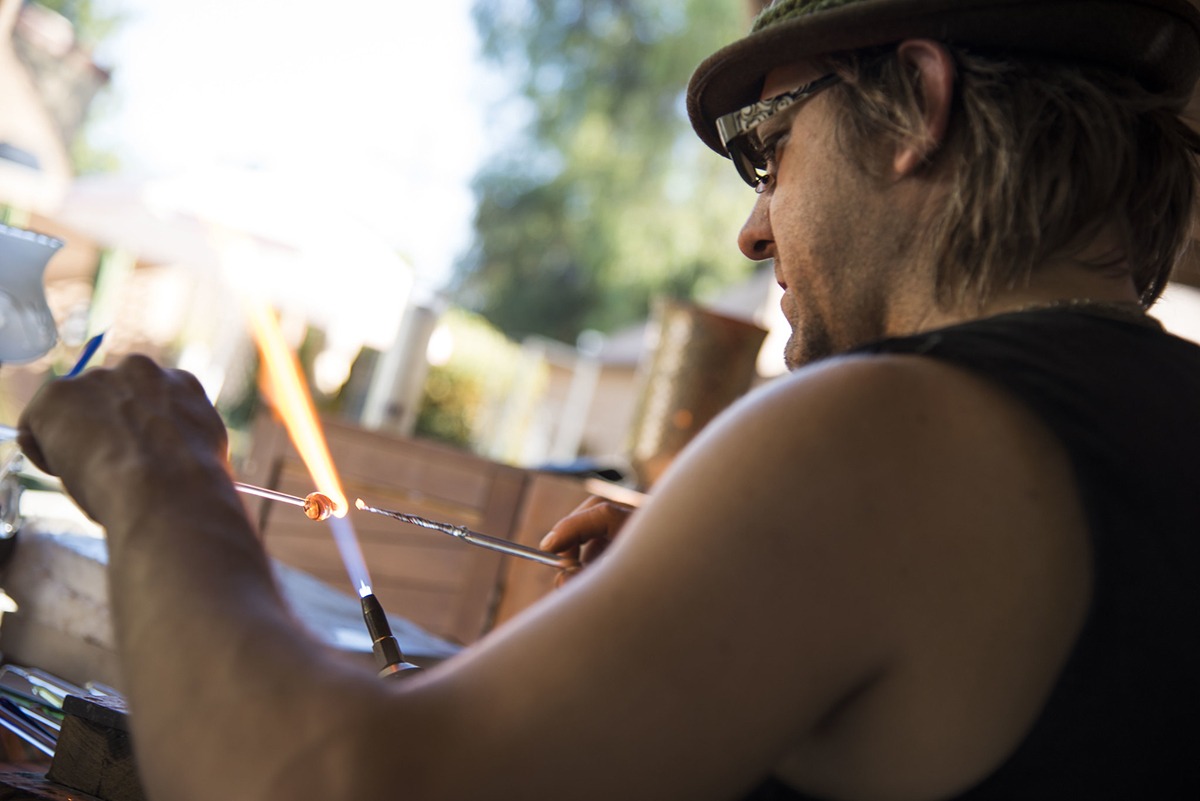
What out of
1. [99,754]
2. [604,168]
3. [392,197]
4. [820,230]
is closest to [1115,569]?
[820,230]

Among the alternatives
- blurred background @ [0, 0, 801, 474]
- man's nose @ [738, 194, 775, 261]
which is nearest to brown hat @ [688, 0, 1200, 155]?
man's nose @ [738, 194, 775, 261]

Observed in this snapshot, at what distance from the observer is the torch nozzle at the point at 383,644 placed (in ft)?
4.62

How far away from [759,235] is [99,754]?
1217mm

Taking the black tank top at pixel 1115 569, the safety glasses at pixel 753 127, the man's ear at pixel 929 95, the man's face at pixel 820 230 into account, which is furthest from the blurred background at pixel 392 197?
the black tank top at pixel 1115 569

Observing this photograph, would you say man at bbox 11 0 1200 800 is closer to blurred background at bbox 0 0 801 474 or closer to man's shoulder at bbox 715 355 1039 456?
man's shoulder at bbox 715 355 1039 456

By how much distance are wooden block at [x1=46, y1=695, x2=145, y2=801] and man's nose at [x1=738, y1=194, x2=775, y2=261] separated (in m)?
1.16

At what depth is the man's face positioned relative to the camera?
4.50 ft

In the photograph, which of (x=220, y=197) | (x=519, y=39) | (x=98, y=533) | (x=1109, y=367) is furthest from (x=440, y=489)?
(x=519, y=39)

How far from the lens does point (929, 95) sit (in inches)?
51.0

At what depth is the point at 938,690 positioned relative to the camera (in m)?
0.94

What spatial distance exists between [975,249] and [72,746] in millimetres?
1343

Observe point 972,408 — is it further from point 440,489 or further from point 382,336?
point 382,336

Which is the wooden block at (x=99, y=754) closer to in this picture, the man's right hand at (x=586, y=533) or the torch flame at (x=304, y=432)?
the torch flame at (x=304, y=432)

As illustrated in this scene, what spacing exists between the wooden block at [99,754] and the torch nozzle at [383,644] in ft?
1.11
